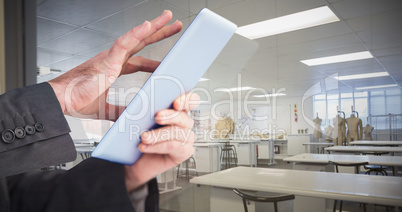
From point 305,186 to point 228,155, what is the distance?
0.79 m

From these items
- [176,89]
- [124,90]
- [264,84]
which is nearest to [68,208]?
[176,89]

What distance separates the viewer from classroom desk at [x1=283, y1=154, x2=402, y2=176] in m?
2.09

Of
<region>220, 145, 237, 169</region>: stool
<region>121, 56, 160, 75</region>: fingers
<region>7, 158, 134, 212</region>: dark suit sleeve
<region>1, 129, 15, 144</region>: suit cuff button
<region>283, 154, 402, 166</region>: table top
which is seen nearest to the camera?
<region>7, 158, 134, 212</region>: dark suit sleeve

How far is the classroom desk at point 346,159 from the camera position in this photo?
2.09m

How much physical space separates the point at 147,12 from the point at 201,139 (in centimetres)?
132

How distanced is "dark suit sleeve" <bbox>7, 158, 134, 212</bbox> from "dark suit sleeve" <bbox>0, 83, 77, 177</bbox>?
17 centimetres

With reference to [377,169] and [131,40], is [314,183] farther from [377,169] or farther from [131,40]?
[131,40]

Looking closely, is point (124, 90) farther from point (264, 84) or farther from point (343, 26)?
point (343, 26)

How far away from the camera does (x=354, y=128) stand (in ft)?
6.79

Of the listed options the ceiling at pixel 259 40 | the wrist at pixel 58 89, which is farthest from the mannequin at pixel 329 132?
the wrist at pixel 58 89

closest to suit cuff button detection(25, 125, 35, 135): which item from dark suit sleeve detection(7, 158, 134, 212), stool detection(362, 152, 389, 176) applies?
dark suit sleeve detection(7, 158, 134, 212)

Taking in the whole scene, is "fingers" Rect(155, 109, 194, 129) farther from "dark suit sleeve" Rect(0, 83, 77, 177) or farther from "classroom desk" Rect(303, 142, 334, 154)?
"classroom desk" Rect(303, 142, 334, 154)

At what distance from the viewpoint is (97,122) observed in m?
2.63

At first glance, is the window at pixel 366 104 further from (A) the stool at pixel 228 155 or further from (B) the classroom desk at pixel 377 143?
(A) the stool at pixel 228 155
